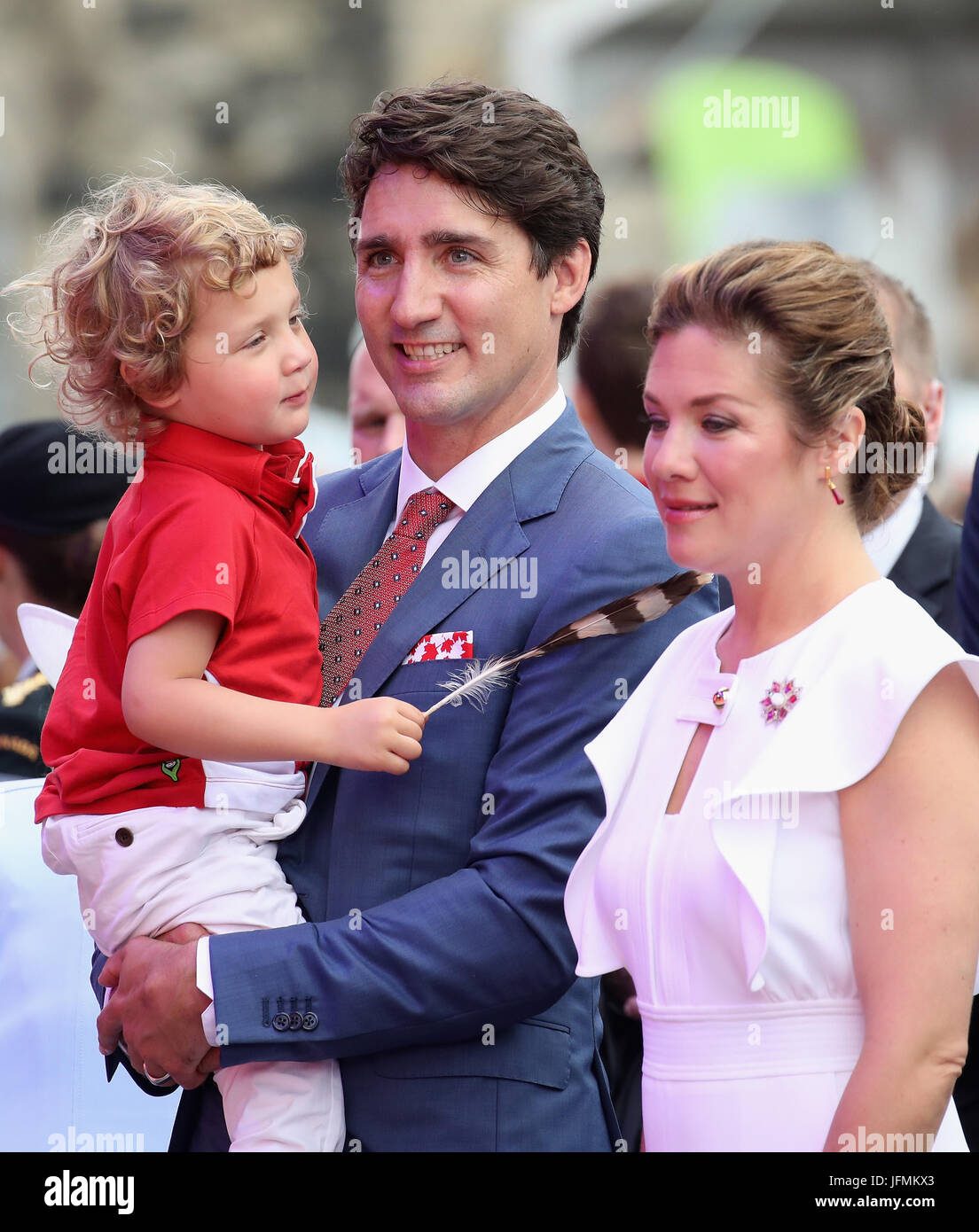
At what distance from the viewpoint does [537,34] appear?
895 centimetres

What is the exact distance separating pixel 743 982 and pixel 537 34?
8078mm

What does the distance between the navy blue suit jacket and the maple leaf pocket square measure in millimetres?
12

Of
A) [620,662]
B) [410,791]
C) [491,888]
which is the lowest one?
[491,888]

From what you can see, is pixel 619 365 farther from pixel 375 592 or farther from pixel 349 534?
pixel 375 592

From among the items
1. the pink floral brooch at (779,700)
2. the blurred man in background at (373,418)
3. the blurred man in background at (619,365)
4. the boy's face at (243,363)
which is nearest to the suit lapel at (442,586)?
the boy's face at (243,363)

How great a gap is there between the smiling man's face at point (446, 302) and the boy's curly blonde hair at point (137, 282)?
16cm

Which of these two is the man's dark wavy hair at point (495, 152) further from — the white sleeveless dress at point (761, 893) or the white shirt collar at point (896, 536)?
the white shirt collar at point (896, 536)

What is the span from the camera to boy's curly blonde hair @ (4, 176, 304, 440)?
230 centimetres

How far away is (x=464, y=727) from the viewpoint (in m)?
2.31

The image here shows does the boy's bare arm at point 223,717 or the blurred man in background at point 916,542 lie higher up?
the blurred man in background at point 916,542

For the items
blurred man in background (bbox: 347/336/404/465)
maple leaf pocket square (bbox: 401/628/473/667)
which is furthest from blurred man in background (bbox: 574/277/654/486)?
maple leaf pocket square (bbox: 401/628/473/667)

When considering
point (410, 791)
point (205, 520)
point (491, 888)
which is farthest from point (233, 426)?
point (491, 888)

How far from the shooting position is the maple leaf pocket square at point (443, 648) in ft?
7.71
